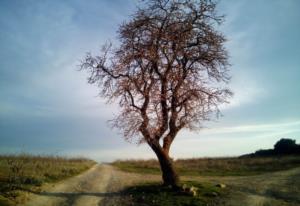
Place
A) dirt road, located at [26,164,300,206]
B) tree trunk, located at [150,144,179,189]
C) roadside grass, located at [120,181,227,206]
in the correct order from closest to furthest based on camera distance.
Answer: roadside grass, located at [120,181,227,206] → dirt road, located at [26,164,300,206] → tree trunk, located at [150,144,179,189]

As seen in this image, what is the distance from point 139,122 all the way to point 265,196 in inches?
375

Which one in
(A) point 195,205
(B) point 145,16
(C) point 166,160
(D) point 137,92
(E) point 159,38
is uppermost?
(B) point 145,16

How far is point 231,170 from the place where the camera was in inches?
1859

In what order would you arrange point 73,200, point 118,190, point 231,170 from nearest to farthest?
point 73,200
point 118,190
point 231,170

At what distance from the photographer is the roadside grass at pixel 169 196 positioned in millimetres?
21797

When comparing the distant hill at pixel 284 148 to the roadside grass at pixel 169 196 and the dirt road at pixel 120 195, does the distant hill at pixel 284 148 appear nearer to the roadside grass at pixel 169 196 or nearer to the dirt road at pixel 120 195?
the dirt road at pixel 120 195

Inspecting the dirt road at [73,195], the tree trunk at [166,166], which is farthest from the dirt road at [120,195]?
the tree trunk at [166,166]

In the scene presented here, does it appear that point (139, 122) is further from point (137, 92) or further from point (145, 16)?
point (145, 16)

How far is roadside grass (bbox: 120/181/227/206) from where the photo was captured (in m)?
21.8

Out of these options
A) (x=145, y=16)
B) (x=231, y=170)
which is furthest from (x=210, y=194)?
(x=231, y=170)

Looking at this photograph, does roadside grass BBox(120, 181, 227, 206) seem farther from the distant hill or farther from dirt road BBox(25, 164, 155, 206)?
the distant hill

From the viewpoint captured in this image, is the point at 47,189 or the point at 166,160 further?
the point at 47,189

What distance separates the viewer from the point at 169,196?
76.7ft

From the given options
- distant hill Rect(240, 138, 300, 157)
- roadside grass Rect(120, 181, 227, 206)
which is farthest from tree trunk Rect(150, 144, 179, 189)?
distant hill Rect(240, 138, 300, 157)
